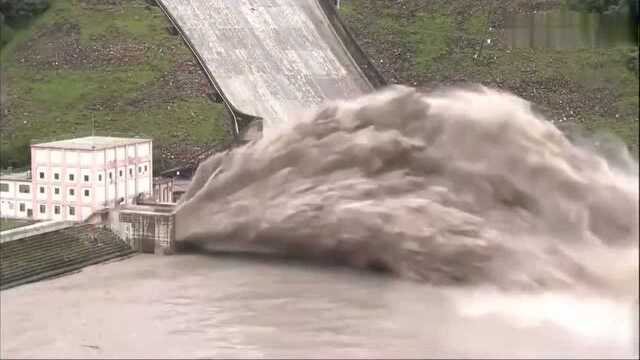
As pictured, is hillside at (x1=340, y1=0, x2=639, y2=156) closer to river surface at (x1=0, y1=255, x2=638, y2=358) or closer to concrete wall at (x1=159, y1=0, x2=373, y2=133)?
concrete wall at (x1=159, y1=0, x2=373, y2=133)

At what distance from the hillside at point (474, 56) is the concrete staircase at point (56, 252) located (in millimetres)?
11929

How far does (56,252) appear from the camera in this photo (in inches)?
883

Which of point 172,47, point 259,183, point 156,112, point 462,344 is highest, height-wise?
point 172,47

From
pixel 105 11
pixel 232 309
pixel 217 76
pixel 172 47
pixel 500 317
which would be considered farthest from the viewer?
pixel 105 11

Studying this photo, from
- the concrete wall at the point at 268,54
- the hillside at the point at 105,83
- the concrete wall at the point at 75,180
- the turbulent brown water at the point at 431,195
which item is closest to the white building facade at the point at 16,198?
the concrete wall at the point at 75,180

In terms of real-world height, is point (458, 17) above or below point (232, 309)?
above

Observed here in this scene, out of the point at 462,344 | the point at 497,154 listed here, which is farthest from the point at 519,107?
the point at 462,344

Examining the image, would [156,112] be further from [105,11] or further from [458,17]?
[458,17]

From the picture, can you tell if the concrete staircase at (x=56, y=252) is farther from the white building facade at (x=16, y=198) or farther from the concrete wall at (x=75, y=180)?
the white building facade at (x=16, y=198)

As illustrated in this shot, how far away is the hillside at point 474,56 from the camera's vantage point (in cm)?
3012

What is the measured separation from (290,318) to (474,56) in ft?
58.1

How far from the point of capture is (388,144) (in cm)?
2206

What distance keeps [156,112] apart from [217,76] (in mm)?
2922

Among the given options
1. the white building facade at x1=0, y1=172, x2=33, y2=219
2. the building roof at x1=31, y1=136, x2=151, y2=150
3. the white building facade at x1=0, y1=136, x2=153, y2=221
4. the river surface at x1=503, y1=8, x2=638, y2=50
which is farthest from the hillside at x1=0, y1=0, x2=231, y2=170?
the river surface at x1=503, y1=8, x2=638, y2=50
